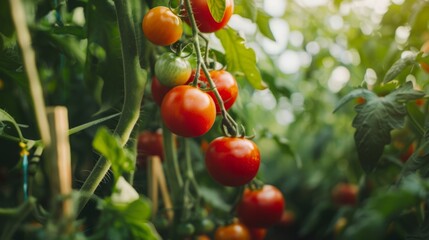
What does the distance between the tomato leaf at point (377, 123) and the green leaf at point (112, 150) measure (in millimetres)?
526

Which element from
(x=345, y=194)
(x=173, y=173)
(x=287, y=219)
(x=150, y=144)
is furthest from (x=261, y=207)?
(x=287, y=219)

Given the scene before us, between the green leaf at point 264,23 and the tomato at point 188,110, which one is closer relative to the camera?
the tomato at point 188,110

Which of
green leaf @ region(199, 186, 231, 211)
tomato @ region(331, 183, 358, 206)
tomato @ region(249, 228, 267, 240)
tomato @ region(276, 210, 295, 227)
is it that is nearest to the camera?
tomato @ region(249, 228, 267, 240)

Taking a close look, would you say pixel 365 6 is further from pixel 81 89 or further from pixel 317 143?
pixel 81 89

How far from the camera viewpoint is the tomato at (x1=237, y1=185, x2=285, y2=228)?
1139 mm

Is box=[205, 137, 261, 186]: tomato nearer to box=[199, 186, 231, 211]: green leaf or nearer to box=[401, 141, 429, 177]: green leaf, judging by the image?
box=[401, 141, 429, 177]: green leaf

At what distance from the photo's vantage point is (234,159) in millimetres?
862

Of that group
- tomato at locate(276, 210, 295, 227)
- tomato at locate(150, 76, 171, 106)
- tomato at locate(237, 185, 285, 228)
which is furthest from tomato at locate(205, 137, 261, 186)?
tomato at locate(276, 210, 295, 227)

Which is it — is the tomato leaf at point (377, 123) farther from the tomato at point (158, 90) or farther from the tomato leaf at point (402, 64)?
the tomato at point (158, 90)

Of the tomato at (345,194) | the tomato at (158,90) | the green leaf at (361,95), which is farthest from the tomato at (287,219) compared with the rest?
the tomato at (158,90)

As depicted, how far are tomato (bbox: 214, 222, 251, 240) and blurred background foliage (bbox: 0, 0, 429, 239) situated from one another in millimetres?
164

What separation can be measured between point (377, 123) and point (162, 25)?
0.49m

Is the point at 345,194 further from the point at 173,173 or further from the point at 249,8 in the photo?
the point at 249,8

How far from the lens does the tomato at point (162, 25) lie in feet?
2.60
